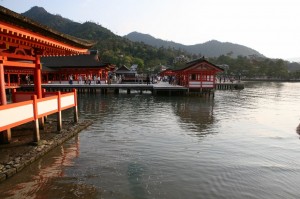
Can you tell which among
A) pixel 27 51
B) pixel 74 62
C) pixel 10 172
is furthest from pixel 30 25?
pixel 74 62

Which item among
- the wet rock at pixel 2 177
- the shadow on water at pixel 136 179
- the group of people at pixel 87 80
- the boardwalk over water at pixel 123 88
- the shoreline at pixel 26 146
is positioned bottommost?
the shadow on water at pixel 136 179

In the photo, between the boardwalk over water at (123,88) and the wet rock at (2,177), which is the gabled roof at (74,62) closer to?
the boardwalk over water at (123,88)

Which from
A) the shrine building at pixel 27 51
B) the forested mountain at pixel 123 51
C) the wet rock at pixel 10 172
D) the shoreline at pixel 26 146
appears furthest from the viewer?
the forested mountain at pixel 123 51

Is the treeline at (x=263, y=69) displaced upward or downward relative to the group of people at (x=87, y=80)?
upward

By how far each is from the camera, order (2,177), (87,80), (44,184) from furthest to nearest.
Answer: (87,80) < (44,184) < (2,177)

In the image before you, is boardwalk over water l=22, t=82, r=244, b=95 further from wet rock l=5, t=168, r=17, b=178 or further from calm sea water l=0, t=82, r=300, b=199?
wet rock l=5, t=168, r=17, b=178

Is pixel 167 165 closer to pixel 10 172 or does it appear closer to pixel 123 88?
pixel 10 172

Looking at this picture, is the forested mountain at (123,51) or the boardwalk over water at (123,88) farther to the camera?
the forested mountain at (123,51)

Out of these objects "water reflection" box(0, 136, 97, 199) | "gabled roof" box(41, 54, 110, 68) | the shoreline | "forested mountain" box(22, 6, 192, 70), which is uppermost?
"forested mountain" box(22, 6, 192, 70)

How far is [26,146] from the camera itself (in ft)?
33.8

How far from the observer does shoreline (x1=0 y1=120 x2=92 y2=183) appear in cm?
850

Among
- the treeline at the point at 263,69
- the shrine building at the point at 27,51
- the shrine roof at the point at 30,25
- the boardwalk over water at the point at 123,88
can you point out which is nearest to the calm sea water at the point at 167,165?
the shrine building at the point at 27,51

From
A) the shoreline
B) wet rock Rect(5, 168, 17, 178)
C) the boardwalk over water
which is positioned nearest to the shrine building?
the shoreline

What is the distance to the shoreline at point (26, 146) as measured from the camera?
8.50 meters
